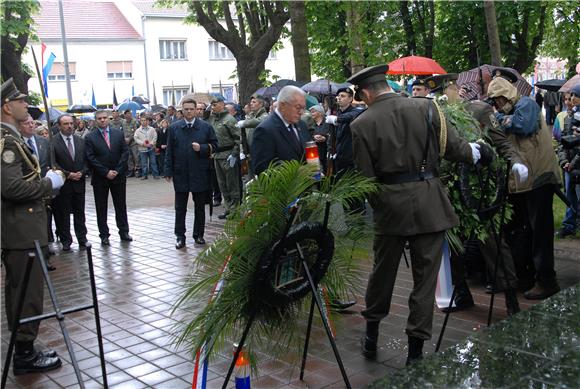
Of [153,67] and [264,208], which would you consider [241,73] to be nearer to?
[264,208]

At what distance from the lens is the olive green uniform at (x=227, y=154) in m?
12.4

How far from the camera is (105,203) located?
10547mm

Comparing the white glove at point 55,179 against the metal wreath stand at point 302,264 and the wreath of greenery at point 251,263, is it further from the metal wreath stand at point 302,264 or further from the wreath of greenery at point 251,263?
the metal wreath stand at point 302,264

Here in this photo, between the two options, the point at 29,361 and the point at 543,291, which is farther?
the point at 543,291

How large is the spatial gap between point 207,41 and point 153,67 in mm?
4527

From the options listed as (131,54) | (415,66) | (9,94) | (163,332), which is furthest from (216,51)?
(9,94)

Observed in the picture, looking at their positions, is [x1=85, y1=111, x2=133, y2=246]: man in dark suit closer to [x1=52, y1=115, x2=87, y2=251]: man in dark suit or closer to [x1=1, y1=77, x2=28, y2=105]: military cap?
[x1=52, y1=115, x2=87, y2=251]: man in dark suit

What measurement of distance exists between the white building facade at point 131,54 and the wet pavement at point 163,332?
39319 mm

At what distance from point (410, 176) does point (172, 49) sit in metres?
47.2

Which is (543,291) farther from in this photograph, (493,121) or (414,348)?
(414,348)

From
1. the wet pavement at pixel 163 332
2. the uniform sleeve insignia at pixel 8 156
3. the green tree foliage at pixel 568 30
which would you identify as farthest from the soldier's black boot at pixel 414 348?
the green tree foliage at pixel 568 30

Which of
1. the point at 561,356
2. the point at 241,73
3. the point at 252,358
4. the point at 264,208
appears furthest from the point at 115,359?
the point at 241,73

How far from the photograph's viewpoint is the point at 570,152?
827 centimetres

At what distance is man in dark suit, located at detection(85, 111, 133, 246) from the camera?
10.4 meters
